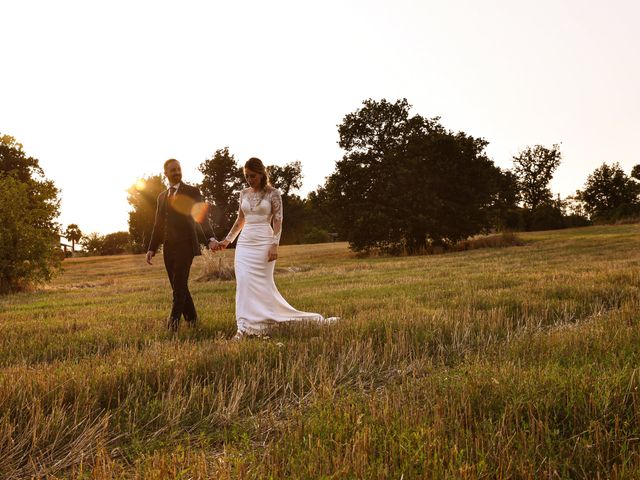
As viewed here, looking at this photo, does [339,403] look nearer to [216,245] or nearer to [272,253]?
[272,253]

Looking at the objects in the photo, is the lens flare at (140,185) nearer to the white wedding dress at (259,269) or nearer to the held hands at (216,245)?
the held hands at (216,245)

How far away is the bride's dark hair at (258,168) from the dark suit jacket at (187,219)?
1051mm

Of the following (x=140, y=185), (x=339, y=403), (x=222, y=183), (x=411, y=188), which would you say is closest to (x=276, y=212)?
(x=339, y=403)

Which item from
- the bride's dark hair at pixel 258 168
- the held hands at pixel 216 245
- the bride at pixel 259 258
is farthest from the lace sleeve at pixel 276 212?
the held hands at pixel 216 245

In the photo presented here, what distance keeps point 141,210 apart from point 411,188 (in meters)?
56.0

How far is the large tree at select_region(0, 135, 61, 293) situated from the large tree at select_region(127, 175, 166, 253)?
2054 inches

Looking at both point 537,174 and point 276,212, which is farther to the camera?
point 537,174

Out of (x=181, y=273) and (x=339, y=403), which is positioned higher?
(x=181, y=273)

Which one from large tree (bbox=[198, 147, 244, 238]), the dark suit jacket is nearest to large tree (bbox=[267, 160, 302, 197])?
large tree (bbox=[198, 147, 244, 238])

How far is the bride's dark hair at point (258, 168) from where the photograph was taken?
25.2 ft

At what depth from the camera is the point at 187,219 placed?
8.05 metres

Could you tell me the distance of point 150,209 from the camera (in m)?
77.4

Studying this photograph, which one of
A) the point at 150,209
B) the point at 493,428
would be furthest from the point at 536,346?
the point at 150,209

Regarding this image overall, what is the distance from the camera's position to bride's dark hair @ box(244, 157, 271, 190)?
7676 mm
